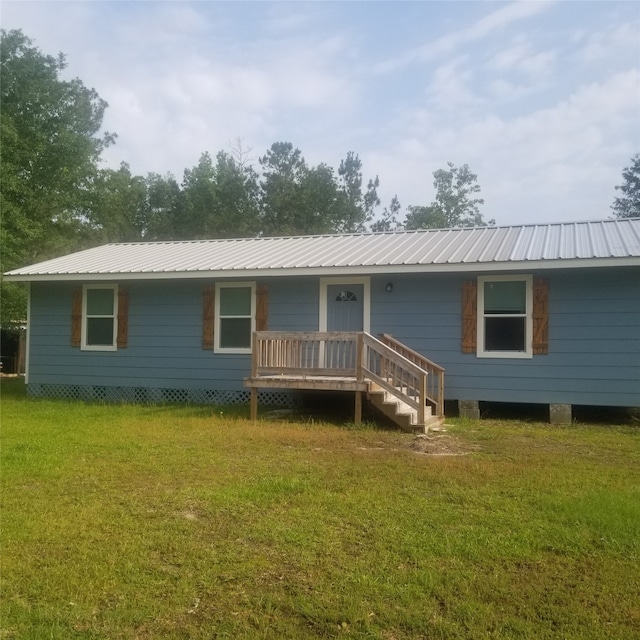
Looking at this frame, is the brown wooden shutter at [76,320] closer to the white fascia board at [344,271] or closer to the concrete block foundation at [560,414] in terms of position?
the white fascia board at [344,271]

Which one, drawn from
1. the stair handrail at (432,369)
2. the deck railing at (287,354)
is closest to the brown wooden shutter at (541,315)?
the stair handrail at (432,369)

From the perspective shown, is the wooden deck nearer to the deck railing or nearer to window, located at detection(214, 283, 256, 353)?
the deck railing

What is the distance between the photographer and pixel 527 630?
2721 millimetres

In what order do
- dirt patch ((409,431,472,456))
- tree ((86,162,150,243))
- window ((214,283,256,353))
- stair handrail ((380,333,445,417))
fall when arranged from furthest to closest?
tree ((86,162,150,243)), window ((214,283,256,353)), stair handrail ((380,333,445,417)), dirt patch ((409,431,472,456))

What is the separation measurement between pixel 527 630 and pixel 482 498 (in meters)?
2.09

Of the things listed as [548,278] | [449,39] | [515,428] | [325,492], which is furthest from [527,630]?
[449,39]

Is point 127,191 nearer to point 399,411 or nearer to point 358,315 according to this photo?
point 358,315

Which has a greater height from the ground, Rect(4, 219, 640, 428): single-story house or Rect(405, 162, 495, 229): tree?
Rect(405, 162, 495, 229): tree

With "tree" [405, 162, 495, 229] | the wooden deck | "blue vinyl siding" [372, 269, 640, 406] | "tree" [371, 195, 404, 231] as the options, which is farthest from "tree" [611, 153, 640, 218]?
the wooden deck

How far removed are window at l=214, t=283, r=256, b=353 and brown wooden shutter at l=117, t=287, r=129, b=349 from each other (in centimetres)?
201

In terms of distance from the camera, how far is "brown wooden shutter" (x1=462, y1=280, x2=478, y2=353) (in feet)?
31.8

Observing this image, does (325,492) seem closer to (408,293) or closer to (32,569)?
(32,569)

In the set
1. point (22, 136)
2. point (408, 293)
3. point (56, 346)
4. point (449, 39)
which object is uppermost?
point (22, 136)

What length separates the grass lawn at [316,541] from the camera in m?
2.84
